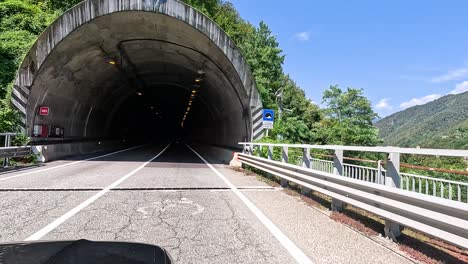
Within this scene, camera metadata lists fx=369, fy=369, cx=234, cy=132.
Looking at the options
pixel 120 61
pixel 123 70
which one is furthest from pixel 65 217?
pixel 123 70

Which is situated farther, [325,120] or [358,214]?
[325,120]

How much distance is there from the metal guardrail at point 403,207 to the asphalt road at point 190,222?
0.48 meters

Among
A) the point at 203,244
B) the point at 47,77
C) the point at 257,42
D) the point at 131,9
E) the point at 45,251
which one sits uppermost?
the point at 257,42

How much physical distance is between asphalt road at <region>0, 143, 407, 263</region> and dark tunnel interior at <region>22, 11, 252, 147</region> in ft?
32.7

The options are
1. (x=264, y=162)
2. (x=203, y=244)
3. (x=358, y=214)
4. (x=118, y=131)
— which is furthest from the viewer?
(x=118, y=131)

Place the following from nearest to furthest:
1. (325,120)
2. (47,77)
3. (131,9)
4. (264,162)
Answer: (264,162), (131,9), (47,77), (325,120)

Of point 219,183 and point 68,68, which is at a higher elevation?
point 68,68

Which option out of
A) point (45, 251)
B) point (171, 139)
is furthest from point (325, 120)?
point (45, 251)

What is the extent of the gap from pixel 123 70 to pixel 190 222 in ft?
69.0

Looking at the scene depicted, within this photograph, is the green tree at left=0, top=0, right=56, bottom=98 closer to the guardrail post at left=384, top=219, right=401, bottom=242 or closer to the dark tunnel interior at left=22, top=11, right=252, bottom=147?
the dark tunnel interior at left=22, top=11, right=252, bottom=147

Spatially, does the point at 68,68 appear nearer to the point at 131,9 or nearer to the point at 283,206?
the point at 131,9

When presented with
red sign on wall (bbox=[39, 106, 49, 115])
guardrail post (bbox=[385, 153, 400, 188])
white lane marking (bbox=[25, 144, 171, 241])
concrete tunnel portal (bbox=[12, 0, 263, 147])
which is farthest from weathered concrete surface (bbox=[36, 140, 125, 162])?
guardrail post (bbox=[385, 153, 400, 188])

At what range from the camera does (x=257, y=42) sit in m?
56.1

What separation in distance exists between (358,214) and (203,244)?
3.51m
